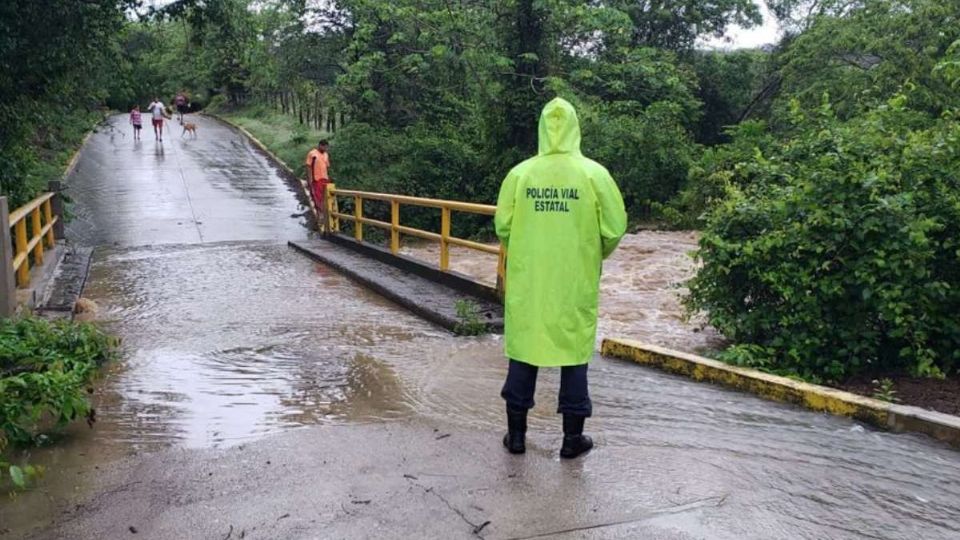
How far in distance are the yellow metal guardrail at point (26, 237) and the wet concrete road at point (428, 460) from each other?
2.32 meters

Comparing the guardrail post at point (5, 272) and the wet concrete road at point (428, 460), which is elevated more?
the guardrail post at point (5, 272)

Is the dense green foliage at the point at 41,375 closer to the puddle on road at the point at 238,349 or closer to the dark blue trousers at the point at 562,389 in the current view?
the puddle on road at the point at 238,349

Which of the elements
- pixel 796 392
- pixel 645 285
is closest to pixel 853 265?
pixel 796 392

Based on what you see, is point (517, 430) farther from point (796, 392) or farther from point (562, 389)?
point (796, 392)

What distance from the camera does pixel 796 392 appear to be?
5.09m

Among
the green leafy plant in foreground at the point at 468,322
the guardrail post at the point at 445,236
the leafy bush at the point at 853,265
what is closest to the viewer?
the leafy bush at the point at 853,265

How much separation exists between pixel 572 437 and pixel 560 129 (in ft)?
5.16

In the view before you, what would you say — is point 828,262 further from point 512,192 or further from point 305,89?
point 305,89

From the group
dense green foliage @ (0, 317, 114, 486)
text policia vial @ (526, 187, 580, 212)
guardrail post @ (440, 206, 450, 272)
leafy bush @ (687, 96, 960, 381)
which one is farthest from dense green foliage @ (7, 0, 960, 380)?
dense green foliage @ (0, 317, 114, 486)

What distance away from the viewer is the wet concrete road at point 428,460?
3361mm

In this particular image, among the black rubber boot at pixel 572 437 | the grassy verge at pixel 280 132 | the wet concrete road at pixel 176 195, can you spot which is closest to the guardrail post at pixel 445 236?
the black rubber boot at pixel 572 437

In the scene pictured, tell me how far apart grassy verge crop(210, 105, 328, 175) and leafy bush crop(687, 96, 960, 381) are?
18475mm

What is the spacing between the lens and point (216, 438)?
4391 mm

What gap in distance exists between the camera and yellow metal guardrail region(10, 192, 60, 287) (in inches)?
318
